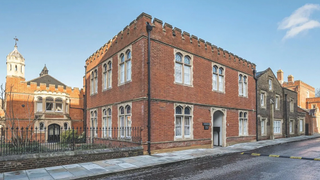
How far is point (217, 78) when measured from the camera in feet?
59.0

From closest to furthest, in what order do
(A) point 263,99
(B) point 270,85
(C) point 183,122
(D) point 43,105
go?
(C) point 183,122, (A) point 263,99, (B) point 270,85, (D) point 43,105

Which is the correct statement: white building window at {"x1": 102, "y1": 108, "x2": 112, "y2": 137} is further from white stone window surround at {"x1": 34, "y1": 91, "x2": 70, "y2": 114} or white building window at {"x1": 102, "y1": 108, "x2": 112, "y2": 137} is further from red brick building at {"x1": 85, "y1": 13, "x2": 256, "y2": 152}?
white stone window surround at {"x1": 34, "y1": 91, "x2": 70, "y2": 114}

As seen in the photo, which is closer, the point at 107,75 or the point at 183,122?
the point at 183,122

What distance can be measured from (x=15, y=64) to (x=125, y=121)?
91.6 feet

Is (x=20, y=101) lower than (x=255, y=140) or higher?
higher

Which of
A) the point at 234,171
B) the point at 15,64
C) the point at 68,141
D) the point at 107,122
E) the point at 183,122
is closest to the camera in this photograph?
the point at 234,171

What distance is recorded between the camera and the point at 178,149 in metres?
14.0

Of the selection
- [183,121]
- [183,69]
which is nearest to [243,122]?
[183,121]

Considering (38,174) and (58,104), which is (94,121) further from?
(38,174)

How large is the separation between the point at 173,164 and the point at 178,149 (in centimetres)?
341

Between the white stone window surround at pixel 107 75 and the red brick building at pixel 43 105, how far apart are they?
10.4m

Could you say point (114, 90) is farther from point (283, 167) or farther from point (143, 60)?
point (283, 167)

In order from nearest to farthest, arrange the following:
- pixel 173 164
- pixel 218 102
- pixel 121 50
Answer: pixel 173 164 < pixel 121 50 < pixel 218 102

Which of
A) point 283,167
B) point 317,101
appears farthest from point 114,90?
point 317,101
